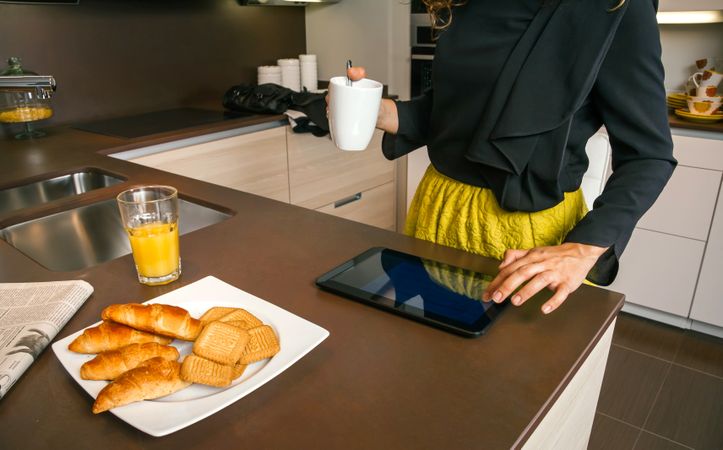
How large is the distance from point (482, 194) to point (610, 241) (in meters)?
0.33

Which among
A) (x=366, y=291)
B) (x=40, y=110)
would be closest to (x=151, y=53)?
(x=40, y=110)

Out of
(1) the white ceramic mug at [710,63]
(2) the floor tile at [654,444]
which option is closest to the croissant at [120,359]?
(2) the floor tile at [654,444]

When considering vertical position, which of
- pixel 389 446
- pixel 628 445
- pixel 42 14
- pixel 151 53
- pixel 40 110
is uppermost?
pixel 42 14

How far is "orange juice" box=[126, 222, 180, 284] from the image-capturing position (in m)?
0.82

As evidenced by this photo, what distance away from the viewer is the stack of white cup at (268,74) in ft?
8.87

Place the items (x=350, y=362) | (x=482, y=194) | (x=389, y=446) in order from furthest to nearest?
(x=482, y=194) < (x=350, y=362) < (x=389, y=446)

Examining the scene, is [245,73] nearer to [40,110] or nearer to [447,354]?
[40,110]

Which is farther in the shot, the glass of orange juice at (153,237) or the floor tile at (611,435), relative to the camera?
the floor tile at (611,435)

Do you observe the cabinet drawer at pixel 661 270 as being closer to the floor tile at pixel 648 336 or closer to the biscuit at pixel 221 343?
the floor tile at pixel 648 336

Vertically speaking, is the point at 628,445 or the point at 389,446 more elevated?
the point at 389,446

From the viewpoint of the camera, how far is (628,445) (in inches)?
66.0

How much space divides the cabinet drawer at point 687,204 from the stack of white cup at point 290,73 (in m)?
1.69

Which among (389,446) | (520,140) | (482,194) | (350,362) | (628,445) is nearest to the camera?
(389,446)

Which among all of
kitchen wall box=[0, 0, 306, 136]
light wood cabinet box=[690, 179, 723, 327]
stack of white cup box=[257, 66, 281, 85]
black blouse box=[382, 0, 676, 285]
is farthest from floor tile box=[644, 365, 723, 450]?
kitchen wall box=[0, 0, 306, 136]
